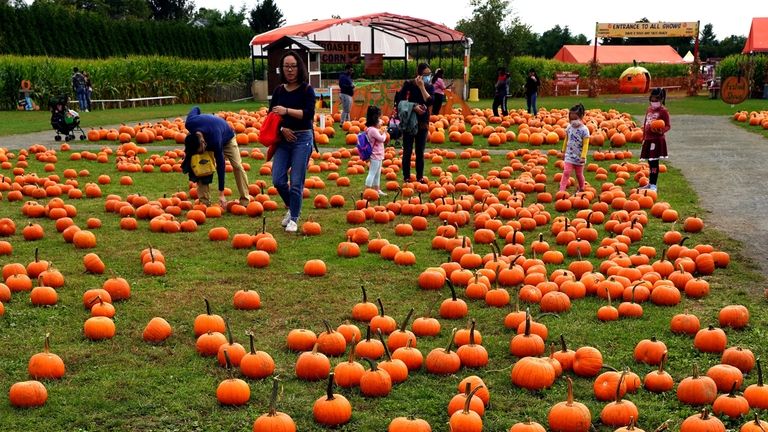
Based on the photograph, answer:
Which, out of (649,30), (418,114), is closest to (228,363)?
(418,114)

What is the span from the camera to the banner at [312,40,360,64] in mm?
33156

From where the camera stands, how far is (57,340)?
5750 millimetres

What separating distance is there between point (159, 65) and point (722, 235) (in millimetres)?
37603

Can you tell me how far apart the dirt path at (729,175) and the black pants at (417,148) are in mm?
3901

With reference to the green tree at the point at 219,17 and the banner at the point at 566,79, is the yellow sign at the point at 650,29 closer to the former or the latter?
the banner at the point at 566,79

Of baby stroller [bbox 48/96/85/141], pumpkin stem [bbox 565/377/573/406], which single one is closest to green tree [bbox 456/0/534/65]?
baby stroller [bbox 48/96/85/141]

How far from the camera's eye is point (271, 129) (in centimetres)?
938

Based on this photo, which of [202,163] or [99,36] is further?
[99,36]

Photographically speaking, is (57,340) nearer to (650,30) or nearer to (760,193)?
(760,193)

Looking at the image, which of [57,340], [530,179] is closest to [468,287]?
[57,340]

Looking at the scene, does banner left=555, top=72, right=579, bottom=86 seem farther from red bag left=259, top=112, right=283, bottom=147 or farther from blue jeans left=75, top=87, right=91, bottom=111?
red bag left=259, top=112, right=283, bottom=147

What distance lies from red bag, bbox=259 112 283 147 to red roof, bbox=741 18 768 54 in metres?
39.6

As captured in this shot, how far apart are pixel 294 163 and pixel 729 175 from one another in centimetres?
862

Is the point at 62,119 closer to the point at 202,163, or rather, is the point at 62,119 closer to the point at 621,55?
the point at 202,163
